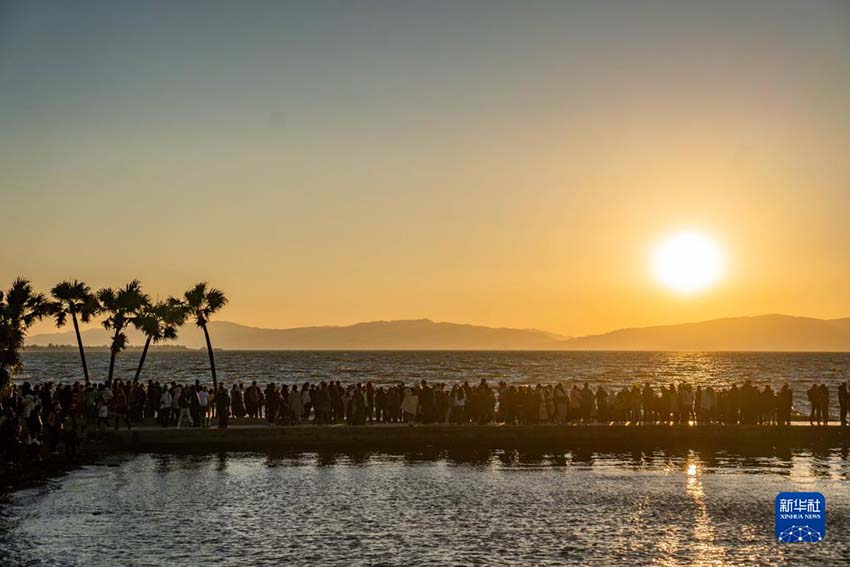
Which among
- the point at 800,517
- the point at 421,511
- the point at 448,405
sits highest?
the point at 448,405

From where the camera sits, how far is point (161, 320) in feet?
157

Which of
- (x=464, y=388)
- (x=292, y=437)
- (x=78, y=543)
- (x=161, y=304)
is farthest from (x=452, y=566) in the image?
(x=161, y=304)

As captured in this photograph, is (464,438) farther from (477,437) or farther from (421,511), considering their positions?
(421,511)

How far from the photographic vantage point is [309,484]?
24.5 meters

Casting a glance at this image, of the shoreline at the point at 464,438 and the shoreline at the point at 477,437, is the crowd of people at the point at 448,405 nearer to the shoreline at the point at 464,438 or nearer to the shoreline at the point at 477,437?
the shoreline at the point at 464,438

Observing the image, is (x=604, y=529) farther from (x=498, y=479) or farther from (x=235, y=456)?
(x=235, y=456)

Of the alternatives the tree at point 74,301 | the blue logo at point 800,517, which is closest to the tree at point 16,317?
the tree at point 74,301

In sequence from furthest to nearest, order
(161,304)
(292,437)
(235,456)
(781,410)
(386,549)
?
(161,304), (781,410), (292,437), (235,456), (386,549)

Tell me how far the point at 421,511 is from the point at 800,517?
345 inches

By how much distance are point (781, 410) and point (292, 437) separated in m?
20.5

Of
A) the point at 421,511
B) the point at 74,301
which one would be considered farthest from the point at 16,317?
the point at 421,511

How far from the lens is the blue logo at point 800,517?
1812 cm

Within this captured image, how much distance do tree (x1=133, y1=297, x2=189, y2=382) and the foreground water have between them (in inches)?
739

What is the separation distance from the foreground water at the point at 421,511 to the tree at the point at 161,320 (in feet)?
A: 61.6
